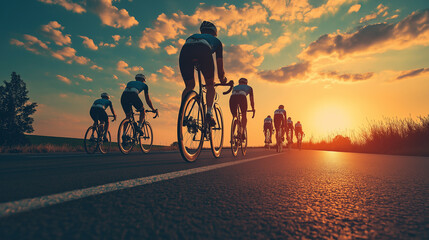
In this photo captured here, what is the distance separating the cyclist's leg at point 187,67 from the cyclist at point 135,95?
4.55 m

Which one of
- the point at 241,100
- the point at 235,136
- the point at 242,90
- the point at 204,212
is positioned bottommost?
the point at 204,212

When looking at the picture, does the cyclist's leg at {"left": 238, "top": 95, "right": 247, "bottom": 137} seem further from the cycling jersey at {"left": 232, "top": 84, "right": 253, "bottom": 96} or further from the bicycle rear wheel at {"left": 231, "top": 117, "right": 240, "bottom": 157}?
the bicycle rear wheel at {"left": 231, "top": 117, "right": 240, "bottom": 157}

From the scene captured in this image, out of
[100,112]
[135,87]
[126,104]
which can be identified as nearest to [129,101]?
[126,104]

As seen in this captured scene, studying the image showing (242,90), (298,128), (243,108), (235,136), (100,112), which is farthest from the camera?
(298,128)

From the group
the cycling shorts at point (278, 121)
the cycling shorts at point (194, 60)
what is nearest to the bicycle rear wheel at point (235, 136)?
the cycling shorts at point (194, 60)

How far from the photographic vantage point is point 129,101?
30.9ft

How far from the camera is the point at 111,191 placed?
194 centimetres

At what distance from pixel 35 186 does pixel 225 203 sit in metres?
1.52

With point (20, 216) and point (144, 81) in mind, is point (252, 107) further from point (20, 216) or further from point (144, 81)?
point (20, 216)

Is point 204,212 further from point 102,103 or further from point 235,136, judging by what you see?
point 102,103

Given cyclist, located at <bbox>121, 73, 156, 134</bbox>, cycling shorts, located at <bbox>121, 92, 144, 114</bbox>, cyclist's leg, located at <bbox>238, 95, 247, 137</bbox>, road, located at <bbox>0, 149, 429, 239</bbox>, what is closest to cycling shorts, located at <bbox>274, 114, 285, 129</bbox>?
cyclist's leg, located at <bbox>238, 95, 247, 137</bbox>

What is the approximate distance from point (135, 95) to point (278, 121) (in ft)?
28.8

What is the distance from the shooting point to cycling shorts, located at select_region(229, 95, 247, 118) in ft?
28.2

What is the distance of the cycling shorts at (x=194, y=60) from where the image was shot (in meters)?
5.07
